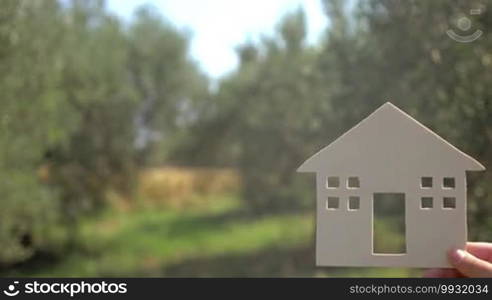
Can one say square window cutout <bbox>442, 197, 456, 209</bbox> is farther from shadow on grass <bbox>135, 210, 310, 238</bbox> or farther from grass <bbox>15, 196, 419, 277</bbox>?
shadow on grass <bbox>135, 210, 310, 238</bbox>

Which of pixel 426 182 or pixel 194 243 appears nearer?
pixel 426 182

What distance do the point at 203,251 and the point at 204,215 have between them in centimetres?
112

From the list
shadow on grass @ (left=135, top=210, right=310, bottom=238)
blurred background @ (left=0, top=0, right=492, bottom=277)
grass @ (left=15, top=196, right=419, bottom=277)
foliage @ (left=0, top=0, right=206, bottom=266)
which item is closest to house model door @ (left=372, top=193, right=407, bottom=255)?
blurred background @ (left=0, top=0, right=492, bottom=277)

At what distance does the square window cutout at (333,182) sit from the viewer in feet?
4.38

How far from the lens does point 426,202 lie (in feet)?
4.32

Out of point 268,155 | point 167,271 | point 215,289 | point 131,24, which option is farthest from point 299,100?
point 215,289

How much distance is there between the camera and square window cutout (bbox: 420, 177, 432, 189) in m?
1.31

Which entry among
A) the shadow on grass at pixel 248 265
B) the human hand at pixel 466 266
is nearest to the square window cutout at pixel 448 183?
the human hand at pixel 466 266

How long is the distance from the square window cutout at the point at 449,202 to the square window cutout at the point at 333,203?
10.2 inches

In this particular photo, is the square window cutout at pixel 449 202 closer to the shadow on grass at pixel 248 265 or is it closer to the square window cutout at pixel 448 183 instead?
the square window cutout at pixel 448 183

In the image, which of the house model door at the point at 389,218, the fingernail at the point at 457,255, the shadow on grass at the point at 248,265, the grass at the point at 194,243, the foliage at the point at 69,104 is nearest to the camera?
the fingernail at the point at 457,255

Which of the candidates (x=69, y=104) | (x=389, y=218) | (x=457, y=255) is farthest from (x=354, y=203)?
(x=69, y=104)

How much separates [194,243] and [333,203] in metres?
5.31

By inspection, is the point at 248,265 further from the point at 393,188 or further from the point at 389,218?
the point at 393,188
